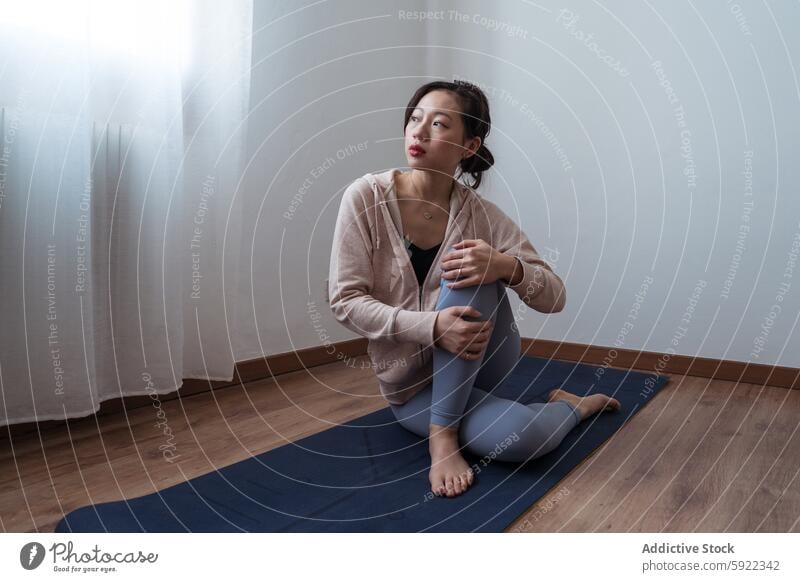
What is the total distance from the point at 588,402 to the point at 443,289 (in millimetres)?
435

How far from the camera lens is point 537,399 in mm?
1379

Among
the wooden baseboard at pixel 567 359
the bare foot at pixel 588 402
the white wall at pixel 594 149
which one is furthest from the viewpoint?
the white wall at pixel 594 149

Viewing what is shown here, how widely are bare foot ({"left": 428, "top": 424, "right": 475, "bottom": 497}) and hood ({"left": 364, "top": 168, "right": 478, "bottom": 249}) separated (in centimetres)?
31

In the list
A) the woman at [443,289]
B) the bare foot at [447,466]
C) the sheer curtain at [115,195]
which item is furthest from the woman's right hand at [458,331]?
the sheer curtain at [115,195]

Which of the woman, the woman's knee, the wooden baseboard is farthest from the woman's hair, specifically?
the wooden baseboard

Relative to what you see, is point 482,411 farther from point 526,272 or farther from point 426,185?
point 426,185

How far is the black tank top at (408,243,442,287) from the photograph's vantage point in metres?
1.04

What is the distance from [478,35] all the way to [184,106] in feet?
3.53

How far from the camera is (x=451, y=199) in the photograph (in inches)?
42.5

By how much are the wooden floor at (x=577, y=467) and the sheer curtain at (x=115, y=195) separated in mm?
83

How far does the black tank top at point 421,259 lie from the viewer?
1.04m

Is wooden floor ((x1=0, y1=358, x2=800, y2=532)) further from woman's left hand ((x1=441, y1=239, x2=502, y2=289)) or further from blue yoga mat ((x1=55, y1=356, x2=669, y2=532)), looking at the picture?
woman's left hand ((x1=441, y1=239, x2=502, y2=289))

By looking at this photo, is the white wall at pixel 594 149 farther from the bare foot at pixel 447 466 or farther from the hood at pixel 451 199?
the bare foot at pixel 447 466

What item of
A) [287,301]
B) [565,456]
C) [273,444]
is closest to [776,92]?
[565,456]
